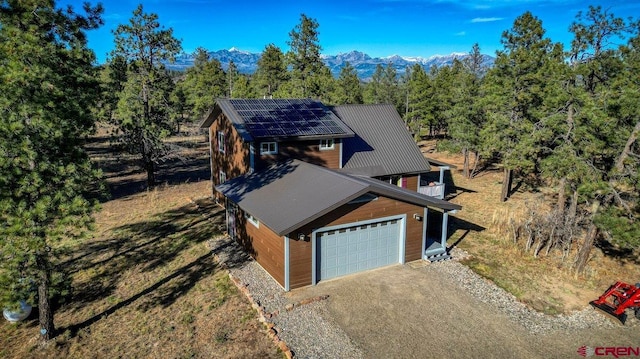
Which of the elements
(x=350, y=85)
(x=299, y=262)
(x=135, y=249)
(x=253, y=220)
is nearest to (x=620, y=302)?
(x=299, y=262)

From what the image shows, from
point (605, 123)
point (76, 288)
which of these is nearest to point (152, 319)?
point (76, 288)

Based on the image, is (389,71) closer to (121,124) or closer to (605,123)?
(121,124)

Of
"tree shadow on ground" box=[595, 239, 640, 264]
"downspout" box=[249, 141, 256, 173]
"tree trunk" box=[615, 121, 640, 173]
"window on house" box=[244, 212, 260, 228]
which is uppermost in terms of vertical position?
"tree trunk" box=[615, 121, 640, 173]

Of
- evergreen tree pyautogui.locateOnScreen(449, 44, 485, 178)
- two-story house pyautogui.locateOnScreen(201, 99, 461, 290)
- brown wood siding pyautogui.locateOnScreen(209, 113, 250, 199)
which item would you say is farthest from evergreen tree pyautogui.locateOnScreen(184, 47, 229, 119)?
evergreen tree pyautogui.locateOnScreen(449, 44, 485, 178)

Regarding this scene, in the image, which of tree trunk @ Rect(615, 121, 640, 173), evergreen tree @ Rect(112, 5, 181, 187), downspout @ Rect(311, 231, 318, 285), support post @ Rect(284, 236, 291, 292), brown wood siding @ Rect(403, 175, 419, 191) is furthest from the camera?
evergreen tree @ Rect(112, 5, 181, 187)

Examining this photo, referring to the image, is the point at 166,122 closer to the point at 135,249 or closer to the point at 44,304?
the point at 135,249

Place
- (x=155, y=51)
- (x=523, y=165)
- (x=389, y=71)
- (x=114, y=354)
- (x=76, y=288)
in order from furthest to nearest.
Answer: (x=389, y=71)
(x=155, y=51)
(x=523, y=165)
(x=76, y=288)
(x=114, y=354)

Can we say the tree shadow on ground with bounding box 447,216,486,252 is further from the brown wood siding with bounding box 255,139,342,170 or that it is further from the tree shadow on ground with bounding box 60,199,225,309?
the tree shadow on ground with bounding box 60,199,225,309
